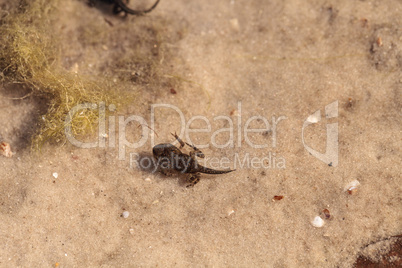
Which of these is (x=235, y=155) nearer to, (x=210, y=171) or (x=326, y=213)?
(x=210, y=171)

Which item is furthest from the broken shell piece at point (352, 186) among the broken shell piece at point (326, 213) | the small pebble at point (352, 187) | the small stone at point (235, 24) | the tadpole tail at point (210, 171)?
the small stone at point (235, 24)

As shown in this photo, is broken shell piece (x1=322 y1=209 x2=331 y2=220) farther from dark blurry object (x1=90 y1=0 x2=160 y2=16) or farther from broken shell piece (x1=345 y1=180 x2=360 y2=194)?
dark blurry object (x1=90 y1=0 x2=160 y2=16)

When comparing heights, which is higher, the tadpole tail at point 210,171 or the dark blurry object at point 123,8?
the dark blurry object at point 123,8

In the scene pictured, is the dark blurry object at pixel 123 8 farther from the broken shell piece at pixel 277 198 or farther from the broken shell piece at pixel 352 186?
the broken shell piece at pixel 352 186

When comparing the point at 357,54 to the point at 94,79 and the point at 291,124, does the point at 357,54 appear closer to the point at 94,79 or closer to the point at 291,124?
the point at 291,124

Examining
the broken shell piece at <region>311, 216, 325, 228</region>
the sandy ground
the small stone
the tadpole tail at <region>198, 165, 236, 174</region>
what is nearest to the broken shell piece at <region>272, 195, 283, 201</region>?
the sandy ground

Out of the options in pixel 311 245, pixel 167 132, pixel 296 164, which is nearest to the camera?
pixel 311 245

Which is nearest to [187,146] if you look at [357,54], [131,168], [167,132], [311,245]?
[167,132]
